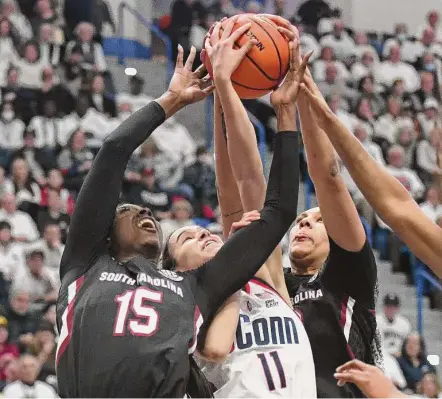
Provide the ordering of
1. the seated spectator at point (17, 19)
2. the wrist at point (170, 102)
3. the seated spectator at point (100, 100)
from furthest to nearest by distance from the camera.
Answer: the seated spectator at point (17, 19), the seated spectator at point (100, 100), the wrist at point (170, 102)

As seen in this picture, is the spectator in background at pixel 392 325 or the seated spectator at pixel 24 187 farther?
the seated spectator at pixel 24 187

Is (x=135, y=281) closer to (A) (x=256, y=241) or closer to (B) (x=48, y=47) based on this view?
(A) (x=256, y=241)

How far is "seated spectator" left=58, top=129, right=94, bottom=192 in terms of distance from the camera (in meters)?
9.98

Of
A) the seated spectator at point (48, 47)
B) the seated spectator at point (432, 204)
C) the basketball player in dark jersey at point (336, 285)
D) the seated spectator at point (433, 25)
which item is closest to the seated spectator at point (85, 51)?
the seated spectator at point (48, 47)

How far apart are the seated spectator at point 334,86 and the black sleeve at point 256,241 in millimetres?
9606

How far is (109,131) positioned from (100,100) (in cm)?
60

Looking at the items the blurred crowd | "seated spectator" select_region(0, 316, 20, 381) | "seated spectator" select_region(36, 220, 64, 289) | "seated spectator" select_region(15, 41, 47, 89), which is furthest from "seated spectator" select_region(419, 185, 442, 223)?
"seated spectator" select_region(0, 316, 20, 381)

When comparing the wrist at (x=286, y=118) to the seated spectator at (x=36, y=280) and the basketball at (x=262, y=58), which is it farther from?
the seated spectator at (x=36, y=280)

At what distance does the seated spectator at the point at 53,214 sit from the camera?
934 cm

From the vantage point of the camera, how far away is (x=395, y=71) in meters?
14.0

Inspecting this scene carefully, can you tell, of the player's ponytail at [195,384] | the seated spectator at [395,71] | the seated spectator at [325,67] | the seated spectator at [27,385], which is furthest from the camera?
the seated spectator at [395,71]

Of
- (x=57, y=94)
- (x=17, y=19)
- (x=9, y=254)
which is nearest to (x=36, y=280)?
(x=9, y=254)

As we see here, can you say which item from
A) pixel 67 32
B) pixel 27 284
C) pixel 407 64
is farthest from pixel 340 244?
pixel 407 64

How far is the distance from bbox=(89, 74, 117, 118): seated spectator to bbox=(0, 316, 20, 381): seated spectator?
144 inches
